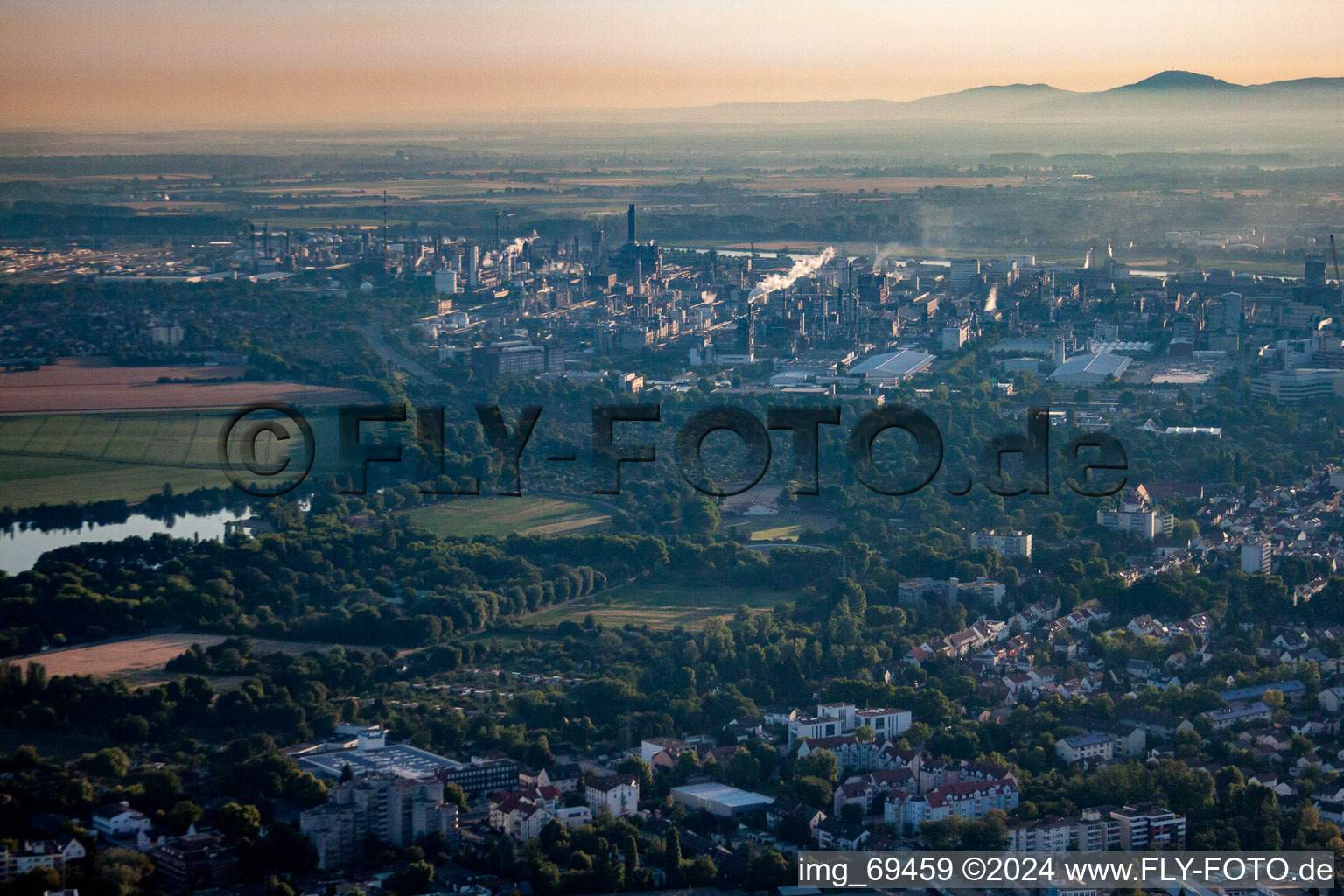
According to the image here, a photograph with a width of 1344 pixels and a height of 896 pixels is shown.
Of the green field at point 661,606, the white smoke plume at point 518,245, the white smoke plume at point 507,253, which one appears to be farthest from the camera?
the white smoke plume at point 518,245

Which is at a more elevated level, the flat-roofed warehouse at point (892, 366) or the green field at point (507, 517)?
the flat-roofed warehouse at point (892, 366)

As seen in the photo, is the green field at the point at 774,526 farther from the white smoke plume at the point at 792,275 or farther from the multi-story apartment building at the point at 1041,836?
the white smoke plume at the point at 792,275

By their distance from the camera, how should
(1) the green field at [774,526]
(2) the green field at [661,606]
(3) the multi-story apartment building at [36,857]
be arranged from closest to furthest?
(3) the multi-story apartment building at [36,857] → (2) the green field at [661,606] → (1) the green field at [774,526]

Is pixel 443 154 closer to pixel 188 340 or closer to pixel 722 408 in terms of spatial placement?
pixel 188 340

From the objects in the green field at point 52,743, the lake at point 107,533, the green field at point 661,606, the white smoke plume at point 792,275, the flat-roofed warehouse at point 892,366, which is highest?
the white smoke plume at point 792,275

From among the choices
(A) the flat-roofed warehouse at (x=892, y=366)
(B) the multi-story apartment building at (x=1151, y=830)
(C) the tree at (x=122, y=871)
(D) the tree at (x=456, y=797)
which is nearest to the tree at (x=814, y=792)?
(B) the multi-story apartment building at (x=1151, y=830)

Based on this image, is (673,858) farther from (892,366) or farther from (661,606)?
(892,366)
